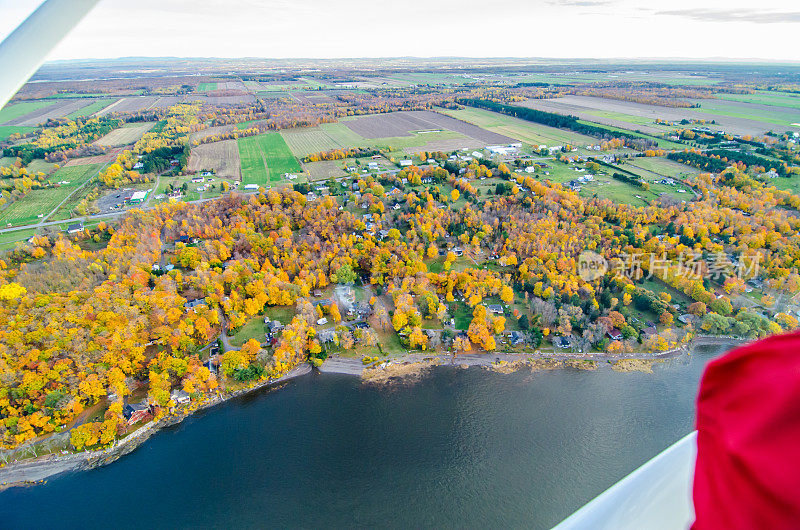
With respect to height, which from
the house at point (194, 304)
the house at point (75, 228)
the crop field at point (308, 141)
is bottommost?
the house at point (194, 304)

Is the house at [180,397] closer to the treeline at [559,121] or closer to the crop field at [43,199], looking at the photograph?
the crop field at [43,199]

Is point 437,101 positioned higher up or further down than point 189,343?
higher up

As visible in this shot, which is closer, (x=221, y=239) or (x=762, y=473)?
(x=762, y=473)

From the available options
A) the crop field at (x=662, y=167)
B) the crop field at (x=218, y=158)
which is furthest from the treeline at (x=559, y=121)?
the crop field at (x=218, y=158)

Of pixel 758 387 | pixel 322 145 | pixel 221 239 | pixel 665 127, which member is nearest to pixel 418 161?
pixel 322 145

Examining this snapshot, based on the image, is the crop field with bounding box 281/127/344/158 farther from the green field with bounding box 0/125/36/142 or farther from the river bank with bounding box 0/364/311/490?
the green field with bounding box 0/125/36/142

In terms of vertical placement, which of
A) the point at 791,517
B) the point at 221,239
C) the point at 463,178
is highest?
the point at 791,517

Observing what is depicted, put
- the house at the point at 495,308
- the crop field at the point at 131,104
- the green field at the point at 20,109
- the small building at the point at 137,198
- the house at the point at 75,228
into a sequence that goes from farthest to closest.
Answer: the crop field at the point at 131,104, the green field at the point at 20,109, the small building at the point at 137,198, the house at the point at 75,228, the house at the point at 495,308

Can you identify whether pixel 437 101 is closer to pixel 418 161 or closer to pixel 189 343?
pixel 418 161
